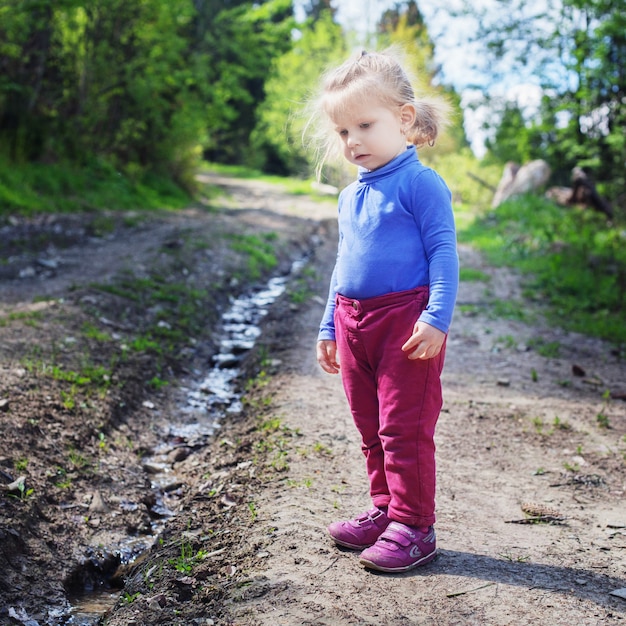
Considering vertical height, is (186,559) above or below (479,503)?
below

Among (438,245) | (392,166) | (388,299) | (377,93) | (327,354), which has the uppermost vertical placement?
(377,93)

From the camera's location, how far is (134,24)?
13.7 metres

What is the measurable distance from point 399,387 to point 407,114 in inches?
40.6

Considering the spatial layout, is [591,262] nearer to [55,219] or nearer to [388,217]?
[55,219]

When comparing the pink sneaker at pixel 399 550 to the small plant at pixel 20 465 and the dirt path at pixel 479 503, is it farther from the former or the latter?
the small plant at pixel 20 465

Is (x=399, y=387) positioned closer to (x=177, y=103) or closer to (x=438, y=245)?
(x=438, y=245)

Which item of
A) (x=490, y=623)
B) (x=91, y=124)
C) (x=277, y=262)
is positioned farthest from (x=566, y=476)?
(x=91, y=124)

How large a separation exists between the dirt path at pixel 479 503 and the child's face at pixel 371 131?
154 cm

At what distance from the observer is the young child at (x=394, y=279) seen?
2650 millimetres

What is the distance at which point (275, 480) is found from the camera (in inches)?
142

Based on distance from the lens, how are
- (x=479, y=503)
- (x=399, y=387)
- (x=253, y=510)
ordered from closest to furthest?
(x=399, y=387) < (x=253, y=510) < (x=479, y=503)

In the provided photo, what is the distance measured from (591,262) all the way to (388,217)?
25.5 ft

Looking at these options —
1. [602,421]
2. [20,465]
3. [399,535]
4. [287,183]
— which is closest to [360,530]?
[399,535]

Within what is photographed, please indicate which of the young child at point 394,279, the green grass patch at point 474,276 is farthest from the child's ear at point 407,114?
the green grass patch at point 474,276
